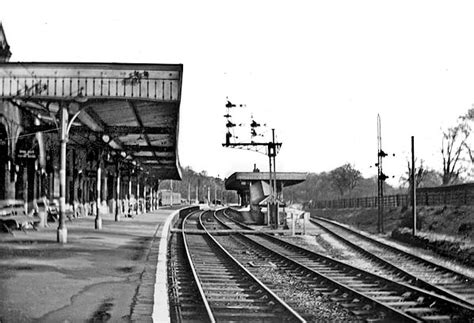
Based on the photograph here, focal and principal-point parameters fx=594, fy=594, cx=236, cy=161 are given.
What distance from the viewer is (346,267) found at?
46.8 ft

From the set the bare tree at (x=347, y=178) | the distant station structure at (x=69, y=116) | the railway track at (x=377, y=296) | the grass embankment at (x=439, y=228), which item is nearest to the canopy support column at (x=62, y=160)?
the distant station structure at (x=69, y=116)

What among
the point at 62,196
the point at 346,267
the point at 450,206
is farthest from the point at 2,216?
the point at 450,206

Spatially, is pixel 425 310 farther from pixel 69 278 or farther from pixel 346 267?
pixel 69 278

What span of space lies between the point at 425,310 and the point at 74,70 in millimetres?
12525

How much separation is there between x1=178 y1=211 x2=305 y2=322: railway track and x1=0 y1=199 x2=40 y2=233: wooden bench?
707 centimetres

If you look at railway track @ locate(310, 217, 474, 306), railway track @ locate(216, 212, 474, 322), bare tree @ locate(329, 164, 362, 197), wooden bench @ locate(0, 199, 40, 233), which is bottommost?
railway track @ locate(310, 217, 474, 306)

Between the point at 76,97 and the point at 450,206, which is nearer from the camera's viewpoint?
the point at 76,97

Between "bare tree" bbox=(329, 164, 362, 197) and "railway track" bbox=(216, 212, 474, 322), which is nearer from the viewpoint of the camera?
"railway track" bbox=(216, 212, 474, 322)

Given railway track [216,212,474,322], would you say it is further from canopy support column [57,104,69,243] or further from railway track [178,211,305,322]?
canopy support column [57,104,69,243]

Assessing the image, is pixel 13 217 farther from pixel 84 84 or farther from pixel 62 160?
pixel 84 84

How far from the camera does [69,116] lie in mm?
19719

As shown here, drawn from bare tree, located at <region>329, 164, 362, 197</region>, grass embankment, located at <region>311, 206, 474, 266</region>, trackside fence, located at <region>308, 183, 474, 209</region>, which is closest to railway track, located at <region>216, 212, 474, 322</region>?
grass embankment, located at <region>311, 206, 474, 266</region>

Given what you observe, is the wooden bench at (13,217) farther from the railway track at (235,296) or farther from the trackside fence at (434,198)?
the trackside fence at (434,198)

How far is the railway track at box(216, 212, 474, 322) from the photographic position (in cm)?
866
